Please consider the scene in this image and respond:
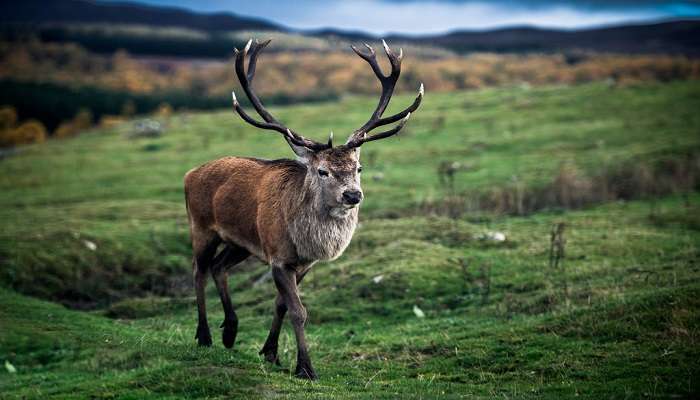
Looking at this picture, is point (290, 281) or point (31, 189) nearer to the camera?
point (290, 281)

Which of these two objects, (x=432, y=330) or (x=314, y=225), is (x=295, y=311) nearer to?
(x=314, y=225)

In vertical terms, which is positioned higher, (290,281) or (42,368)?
(290,281)

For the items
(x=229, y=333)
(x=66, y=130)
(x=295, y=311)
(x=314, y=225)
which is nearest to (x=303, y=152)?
(x=314, y=225)

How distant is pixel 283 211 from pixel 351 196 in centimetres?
126

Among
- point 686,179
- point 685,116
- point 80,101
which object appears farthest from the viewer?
point 80,101

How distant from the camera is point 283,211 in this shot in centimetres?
1133

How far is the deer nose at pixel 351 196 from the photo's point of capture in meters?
10.6

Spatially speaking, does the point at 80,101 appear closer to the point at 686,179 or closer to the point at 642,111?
the point at 642,111

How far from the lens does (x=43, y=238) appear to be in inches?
807

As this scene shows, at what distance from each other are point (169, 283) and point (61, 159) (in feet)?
85.5

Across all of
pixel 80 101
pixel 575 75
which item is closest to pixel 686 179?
pixel 575 75

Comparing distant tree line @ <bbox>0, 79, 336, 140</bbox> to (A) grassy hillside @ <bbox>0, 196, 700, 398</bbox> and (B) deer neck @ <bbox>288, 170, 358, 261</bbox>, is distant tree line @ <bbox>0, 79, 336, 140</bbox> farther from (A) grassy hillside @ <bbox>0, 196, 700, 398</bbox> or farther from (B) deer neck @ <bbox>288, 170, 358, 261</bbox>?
(B) deer neck @ <bbox>288, 170, 358, 261</bbox>

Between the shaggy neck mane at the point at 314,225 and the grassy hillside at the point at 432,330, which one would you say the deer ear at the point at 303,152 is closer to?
the shaggy neck mane at the point at 314,225

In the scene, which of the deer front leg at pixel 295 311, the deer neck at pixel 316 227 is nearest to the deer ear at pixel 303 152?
the deer neck at pixel 316 227
